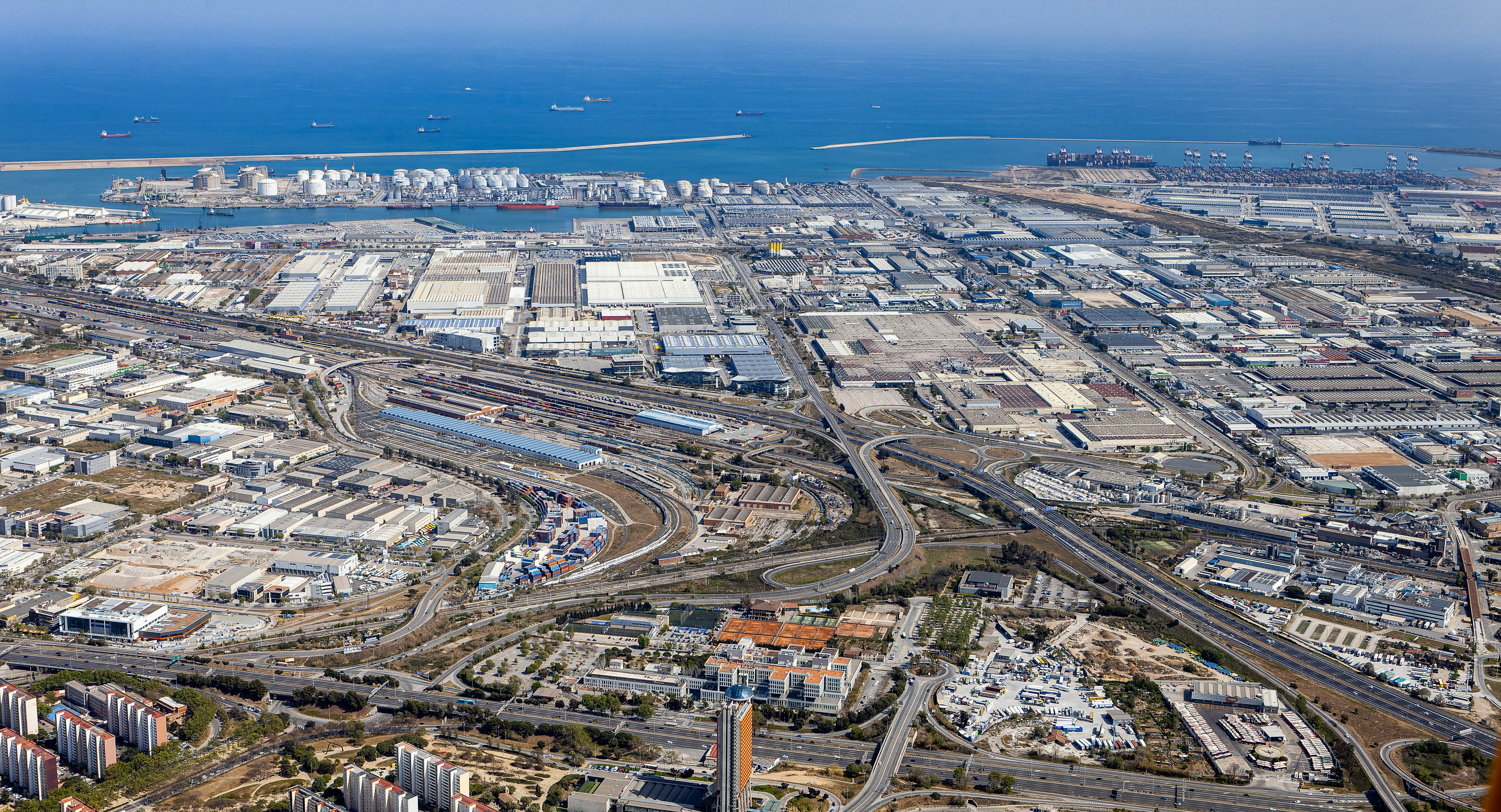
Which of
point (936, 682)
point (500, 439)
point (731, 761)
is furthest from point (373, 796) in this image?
point (500, 439)

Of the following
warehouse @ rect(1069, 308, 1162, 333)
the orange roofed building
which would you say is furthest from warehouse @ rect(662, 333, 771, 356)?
the orange roofed building

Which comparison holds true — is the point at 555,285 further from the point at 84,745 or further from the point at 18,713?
the point at 84,745

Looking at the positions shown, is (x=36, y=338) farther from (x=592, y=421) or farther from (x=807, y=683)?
(x=807, y=683)

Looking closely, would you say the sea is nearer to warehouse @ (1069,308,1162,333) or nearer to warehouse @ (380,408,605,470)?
warehouse @ (1069,308,1162,333)

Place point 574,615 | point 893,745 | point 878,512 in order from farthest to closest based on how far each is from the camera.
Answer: point 878,512, point 574,615, point 893,745

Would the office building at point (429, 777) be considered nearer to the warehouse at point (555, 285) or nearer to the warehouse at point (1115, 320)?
the warehouse at point (555, 285)

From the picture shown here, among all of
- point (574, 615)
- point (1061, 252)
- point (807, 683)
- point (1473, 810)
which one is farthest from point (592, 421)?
point (1061, 252)
